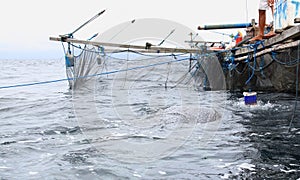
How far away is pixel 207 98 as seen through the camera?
14344 millimetres

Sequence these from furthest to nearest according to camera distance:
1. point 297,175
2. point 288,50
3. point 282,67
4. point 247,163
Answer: point 282,67 → point 288,50 → point 247,163 → point 297,175

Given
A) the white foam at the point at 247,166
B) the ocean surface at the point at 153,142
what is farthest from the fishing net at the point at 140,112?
the white foam at the point at 247,166

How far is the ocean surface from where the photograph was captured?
17.5 ft

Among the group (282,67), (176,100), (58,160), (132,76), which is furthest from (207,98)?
(132,76)

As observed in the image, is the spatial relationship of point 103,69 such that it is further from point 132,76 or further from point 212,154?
point 212,154

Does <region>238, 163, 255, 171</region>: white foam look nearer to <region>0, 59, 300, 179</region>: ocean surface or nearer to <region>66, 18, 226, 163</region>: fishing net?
<region>0, 59, 300, 179</region>: ocean surface

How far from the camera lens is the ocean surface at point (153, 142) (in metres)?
5.33

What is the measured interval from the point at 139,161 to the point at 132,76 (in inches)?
808

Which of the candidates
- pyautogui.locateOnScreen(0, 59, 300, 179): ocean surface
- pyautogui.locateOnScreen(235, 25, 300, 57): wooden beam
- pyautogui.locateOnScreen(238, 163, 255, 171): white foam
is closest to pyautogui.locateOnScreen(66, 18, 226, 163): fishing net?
pyautogui.locateOnScreen(0, 59, 300, 179): ocean surface

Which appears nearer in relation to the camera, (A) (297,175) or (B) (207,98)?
(A) (297,175)

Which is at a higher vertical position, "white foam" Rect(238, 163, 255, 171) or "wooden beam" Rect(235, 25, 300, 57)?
"wooden beam" Rect(235, 25, 300, 57)

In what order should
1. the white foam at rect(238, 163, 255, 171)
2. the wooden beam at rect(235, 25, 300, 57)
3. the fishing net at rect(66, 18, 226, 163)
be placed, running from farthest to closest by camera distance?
the wooden beam at rect(235, 25, 300, 57), the fishing net at rect(66, 18, 226, 163), the white foam at rect(238, 163, 255, 171)

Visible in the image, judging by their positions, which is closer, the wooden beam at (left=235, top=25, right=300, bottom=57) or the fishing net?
the fishing net

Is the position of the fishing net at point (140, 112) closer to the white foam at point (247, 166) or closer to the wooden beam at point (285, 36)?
the white foam at point (247, 166)
